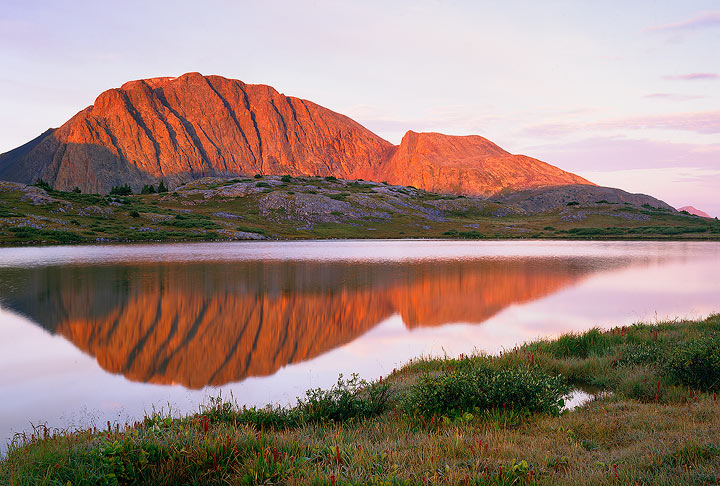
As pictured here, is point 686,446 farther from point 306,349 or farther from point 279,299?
point 279,299

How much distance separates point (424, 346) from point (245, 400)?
26.4 ft

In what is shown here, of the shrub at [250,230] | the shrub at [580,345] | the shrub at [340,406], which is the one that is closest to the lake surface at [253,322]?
the shrub at [340,406]

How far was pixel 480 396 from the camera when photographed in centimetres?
934

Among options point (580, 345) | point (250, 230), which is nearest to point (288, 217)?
point (250, 230)

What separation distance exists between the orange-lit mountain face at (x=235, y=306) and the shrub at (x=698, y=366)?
430 inches

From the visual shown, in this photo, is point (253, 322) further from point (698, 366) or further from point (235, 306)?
point (698, 366)

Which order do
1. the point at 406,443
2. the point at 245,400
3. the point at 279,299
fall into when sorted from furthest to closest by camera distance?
the point at 279,299 → the point at 245,400 → the point at 406,443

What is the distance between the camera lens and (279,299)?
2703 cm

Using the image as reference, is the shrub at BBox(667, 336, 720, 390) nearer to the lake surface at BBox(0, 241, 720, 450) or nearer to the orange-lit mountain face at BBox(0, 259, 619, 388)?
the lake surface at BBox(0, 241, 720, 450)

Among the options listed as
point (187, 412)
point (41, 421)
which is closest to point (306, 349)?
point (187, 412)

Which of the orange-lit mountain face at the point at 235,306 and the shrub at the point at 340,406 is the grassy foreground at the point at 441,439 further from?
the orange-lit mountain face at the point at 235,306

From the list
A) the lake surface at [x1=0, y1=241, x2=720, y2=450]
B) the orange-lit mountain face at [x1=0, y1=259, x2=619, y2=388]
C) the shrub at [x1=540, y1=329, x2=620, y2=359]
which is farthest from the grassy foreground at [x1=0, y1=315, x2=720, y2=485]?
the orange-lit mountain face at [x1=0, y1=259, x2=619, y2=388]

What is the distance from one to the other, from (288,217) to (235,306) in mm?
114131

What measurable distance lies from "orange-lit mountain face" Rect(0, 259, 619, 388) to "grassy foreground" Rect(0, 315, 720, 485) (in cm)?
566
